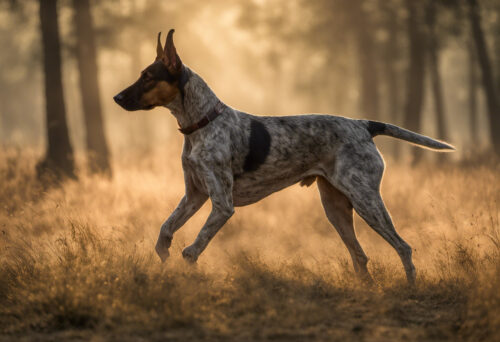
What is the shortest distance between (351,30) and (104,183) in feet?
44.3

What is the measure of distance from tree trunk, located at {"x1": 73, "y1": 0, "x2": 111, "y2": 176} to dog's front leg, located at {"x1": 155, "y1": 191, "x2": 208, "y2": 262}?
792 centimetres

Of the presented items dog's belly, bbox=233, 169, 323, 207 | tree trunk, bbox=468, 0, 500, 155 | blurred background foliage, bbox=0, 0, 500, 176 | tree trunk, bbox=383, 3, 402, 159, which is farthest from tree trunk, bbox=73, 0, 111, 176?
tree trunk, bbox=383, 3, 402, 159

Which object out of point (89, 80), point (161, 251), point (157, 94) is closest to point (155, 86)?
point (157, 94)

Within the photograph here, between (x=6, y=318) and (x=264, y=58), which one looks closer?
(x=6, y=318)

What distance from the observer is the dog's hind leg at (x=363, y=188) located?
17.8ft

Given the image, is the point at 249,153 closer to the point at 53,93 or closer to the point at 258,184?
the point at 258,184

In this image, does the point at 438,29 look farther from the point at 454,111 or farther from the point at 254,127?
the point at 454,111

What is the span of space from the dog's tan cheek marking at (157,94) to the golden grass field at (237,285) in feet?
4.67

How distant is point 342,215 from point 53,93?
761 cm

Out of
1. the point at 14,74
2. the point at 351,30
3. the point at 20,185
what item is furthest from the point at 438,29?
the point at 14,74

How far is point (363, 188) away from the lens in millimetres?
5445

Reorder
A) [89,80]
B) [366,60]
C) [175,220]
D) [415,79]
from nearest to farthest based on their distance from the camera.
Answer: [175,220] → [89,80] → [415,79] → [366,60]

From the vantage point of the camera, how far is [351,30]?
20391 mm

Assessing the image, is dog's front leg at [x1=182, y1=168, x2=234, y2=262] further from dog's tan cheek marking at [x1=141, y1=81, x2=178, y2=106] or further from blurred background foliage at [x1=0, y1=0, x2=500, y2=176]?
blurred background foliage at [x1=0, y1=0, x2=500, y2=176]
